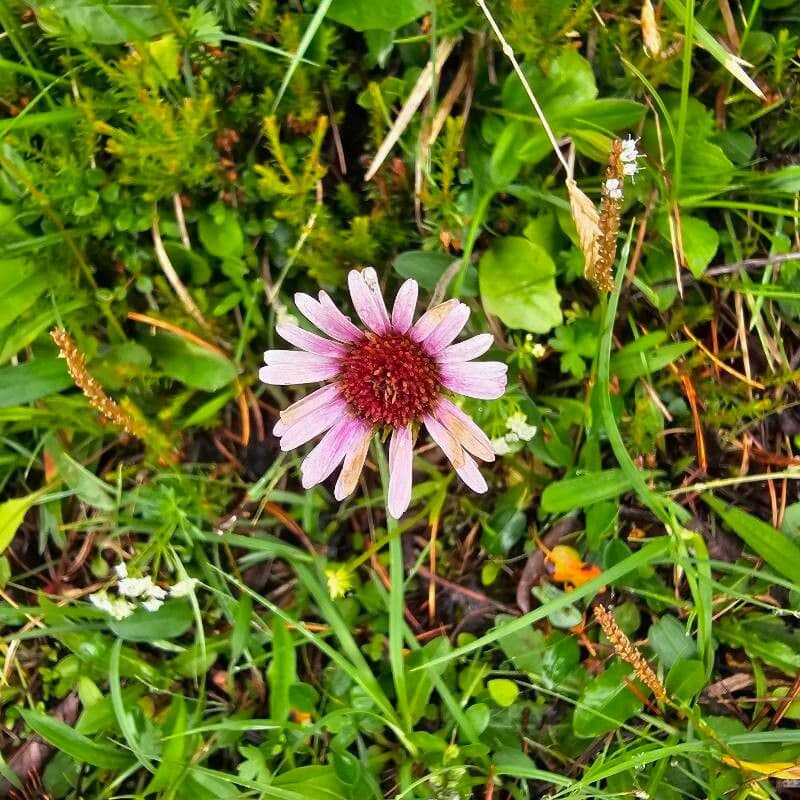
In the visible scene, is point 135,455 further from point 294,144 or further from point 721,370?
point 721,370

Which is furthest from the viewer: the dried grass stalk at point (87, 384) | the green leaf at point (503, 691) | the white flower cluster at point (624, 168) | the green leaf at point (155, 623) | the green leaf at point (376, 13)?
the green leaf at point (155, 623)

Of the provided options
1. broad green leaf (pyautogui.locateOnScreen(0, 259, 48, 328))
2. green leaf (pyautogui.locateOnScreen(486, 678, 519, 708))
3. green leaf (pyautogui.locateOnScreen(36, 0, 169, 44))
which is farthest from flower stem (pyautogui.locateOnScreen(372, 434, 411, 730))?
green leaf (pyautogui.locateOnScreen(36, 0, 169, 44))

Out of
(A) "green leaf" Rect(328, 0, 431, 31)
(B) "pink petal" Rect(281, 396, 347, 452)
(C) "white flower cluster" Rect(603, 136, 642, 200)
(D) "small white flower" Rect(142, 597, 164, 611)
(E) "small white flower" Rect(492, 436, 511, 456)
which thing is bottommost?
(D) "small white flower" Rect(142, 597, 164, 611)

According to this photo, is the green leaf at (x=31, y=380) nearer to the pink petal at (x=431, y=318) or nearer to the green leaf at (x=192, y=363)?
the green leaf at (x=192, y=363)

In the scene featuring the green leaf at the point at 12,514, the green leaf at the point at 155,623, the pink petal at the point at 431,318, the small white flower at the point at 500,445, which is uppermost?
the pink petal at the point at 431,318

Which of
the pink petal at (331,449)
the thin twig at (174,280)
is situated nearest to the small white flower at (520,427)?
the pink petal at (331,449)

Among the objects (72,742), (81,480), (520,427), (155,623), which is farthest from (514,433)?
(72,742)

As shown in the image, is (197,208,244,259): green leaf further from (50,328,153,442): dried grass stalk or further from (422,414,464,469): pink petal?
(422,414,464,469): pink petal

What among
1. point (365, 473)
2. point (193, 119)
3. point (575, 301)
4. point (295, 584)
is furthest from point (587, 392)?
point (193, 119)
